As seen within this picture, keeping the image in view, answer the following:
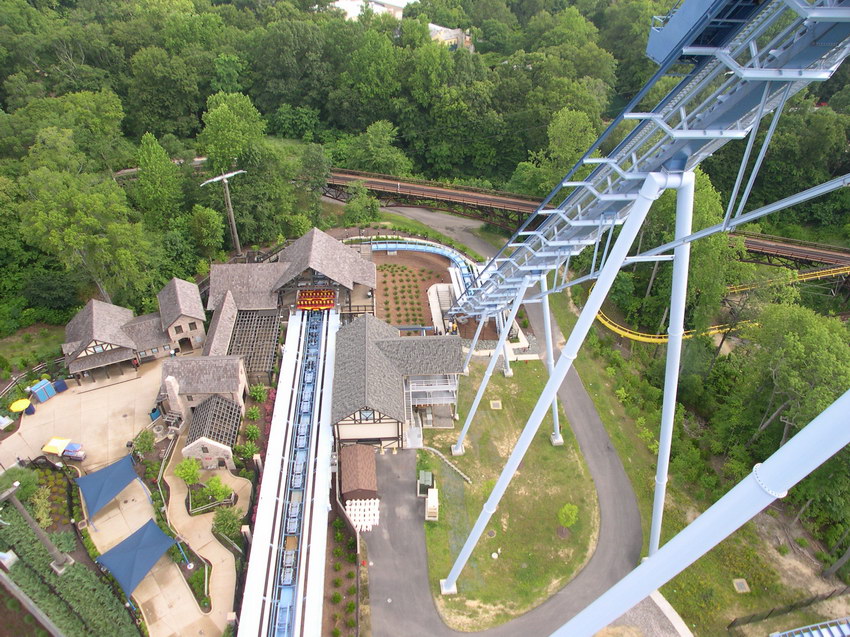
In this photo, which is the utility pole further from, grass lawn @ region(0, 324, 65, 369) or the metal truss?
the metal truss

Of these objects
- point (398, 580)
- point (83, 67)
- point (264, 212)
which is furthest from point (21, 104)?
point (398, 580)

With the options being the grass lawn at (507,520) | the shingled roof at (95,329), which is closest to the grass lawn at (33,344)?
the shingled roof at (95,329)

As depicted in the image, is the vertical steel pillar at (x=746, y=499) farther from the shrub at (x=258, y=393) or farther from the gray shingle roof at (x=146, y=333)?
the gray shingle roof at (x=146, y=333)

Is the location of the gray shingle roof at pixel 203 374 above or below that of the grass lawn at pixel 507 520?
above

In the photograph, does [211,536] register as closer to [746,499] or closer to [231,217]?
[746,499]

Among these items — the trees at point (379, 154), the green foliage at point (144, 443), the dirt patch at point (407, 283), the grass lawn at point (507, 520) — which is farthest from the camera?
→ the trees at point (379, 154)

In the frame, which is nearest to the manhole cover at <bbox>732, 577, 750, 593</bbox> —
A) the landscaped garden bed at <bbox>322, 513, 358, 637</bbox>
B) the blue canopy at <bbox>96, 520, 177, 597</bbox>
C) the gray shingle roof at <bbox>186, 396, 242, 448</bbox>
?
the landscaped garden bed at <bbox>322, 513, 358, 637</bbox>
